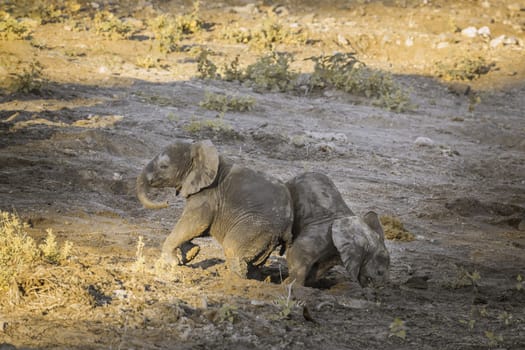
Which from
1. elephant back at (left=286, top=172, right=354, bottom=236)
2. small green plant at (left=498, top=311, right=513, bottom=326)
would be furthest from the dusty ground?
elephant back at (left=286, top=172, right=354, bottom=236)

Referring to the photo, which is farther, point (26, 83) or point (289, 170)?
point (26, 83)

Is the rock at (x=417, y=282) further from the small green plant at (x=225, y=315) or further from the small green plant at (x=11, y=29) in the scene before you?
the small green plant at (x=11, y=29)

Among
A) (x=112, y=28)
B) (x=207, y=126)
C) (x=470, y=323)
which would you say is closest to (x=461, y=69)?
(x=112, y=28)

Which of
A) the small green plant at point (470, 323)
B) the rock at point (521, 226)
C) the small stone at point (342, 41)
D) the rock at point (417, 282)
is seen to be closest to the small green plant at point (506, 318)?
the small green plant at point (470, 323)

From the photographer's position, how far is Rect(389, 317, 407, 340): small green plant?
5078 mm

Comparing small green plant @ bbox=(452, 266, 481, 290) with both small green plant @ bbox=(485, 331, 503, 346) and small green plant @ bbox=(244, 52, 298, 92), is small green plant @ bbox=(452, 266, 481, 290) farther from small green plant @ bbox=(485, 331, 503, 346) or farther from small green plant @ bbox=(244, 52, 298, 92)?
small green plant @ bbox=(244, 52, 298, 92)

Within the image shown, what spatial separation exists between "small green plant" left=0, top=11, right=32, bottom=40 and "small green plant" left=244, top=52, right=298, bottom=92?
4.52 metres

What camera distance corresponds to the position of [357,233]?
648cm

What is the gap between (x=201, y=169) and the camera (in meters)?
6.51

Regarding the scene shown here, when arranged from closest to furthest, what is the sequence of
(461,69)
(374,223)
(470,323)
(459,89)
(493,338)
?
(493,338), (470,323), (374,223), (459,89), (461,69)

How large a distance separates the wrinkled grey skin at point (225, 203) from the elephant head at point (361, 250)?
426mm

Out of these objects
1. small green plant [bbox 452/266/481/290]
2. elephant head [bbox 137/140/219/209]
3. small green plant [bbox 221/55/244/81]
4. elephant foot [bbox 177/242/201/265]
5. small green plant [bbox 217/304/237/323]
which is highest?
elephant head [bbox 137/140/219/209]

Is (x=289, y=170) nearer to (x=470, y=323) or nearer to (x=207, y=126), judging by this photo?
(x=207, y=126)

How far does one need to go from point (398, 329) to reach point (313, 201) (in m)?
1.70
